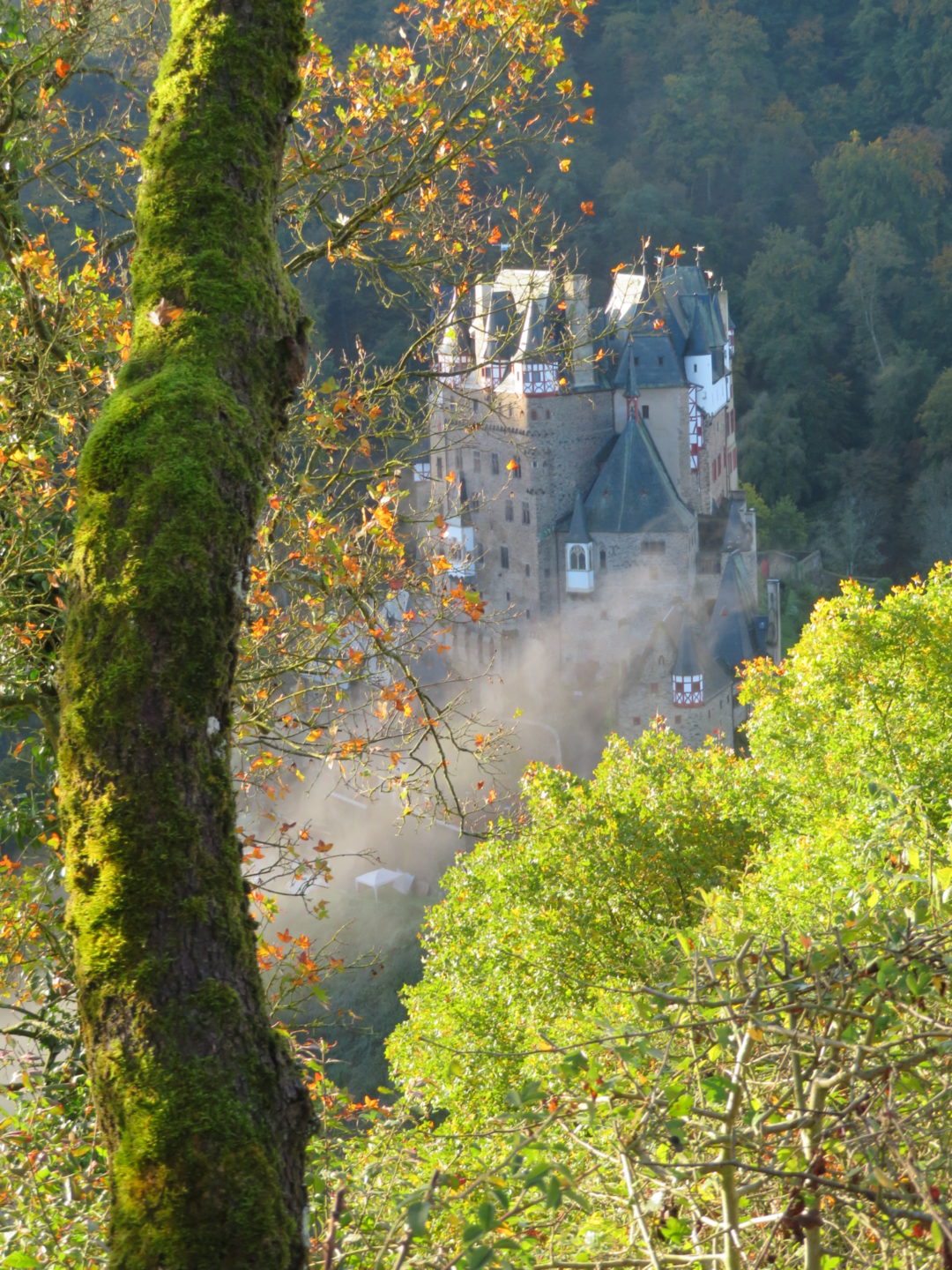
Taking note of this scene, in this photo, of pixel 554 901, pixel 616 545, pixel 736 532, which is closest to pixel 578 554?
pixel 616 545

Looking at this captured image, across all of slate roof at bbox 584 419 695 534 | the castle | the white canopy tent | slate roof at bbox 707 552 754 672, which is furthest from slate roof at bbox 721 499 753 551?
the white canopy tent

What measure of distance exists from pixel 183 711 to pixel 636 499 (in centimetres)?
3226

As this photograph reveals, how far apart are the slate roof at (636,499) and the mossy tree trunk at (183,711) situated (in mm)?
31373

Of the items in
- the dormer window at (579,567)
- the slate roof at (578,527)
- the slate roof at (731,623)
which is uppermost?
the slate roof at (578,527)

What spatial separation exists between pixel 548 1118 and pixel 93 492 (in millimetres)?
1489

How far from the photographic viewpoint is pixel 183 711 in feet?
7.82

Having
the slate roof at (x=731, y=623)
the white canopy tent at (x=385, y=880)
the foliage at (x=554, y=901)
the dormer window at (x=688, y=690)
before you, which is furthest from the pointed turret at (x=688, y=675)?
the foliage at (x=554, y=901)

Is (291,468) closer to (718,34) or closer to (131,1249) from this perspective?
(131,1249)

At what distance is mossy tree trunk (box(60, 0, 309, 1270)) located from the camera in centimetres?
212

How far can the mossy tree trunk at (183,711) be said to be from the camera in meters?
2.12

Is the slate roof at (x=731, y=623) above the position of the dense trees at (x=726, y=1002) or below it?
above

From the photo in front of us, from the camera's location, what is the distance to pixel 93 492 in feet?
8.51

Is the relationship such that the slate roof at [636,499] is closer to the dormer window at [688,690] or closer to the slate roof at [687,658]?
the slate roof at [687,658]

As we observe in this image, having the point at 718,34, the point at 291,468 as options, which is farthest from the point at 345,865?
the point at 718,34
